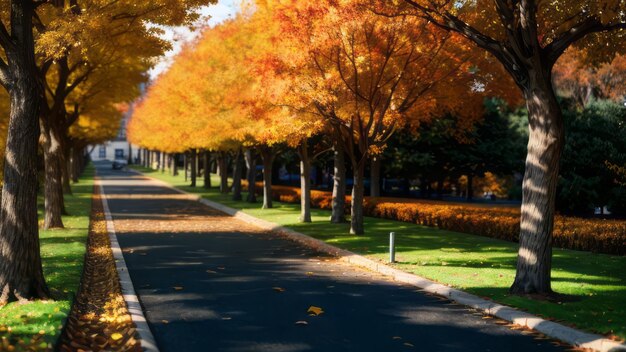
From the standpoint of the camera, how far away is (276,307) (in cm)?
916

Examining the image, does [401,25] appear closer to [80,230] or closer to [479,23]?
[479,23]

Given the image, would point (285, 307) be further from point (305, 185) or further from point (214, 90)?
point (214, 90)

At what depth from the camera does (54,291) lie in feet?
31.2

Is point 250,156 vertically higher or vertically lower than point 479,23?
lower

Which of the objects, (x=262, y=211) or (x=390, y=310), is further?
(x=262, y=211)

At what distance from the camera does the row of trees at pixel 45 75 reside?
29.5 ft

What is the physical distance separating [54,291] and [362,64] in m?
10.4

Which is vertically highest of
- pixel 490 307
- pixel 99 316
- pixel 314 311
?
pixel 490 307

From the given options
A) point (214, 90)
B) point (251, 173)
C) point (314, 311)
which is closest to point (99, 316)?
point (314, 311)

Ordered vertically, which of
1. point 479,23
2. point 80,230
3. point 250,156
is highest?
point 479,23

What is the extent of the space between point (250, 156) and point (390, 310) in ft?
82.0

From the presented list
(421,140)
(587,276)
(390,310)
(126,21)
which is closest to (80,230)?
(126,21)

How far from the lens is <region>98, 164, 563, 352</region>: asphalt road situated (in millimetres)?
7379

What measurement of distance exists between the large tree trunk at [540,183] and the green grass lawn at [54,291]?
6596mm
